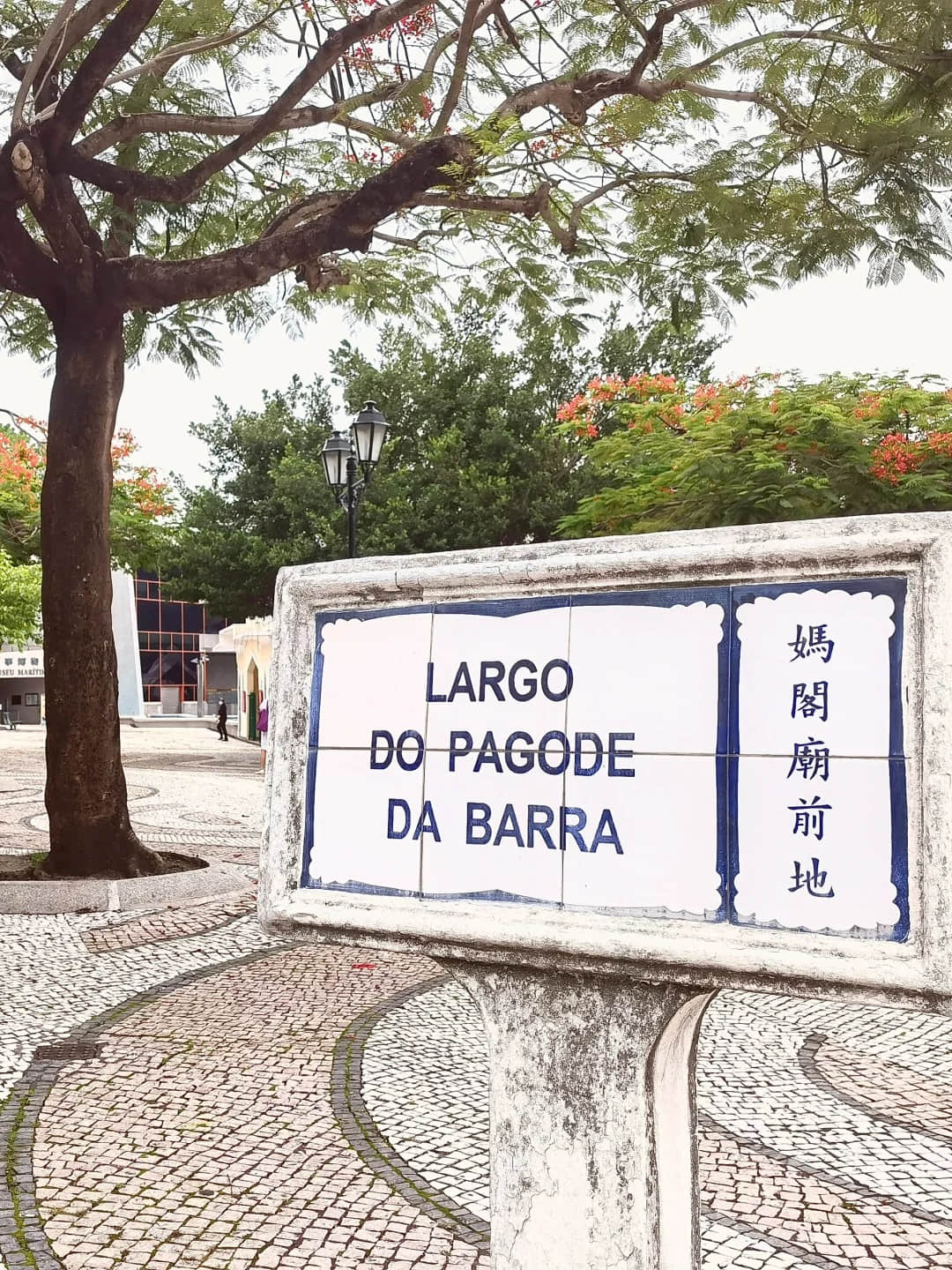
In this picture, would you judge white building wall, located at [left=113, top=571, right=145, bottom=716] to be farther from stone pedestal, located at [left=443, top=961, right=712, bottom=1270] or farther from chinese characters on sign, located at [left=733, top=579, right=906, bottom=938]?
chinese characters on sign, located at [left=733, top=579, right=906, bottom=938]

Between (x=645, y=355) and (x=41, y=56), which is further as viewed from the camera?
(x=645, y=355)

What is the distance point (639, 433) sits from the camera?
14.5 metres

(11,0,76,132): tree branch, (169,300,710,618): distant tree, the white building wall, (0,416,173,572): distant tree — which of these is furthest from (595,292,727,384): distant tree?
the white building wall

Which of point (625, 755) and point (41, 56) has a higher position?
point (41, 56)

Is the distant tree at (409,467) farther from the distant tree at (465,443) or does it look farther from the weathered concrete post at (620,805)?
the weathered concrete post at (620,805)

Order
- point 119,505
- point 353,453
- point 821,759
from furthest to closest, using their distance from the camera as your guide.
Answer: point 119,505 → point 353,453 → point 821,759

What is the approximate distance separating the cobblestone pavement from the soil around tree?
149 centimetres

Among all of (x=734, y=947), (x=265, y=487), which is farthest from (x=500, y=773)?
(x=265, y=487)

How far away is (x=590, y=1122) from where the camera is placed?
1744mm

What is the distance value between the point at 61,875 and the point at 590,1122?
748 cm

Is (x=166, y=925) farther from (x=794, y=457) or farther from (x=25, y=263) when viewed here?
(x=794, y=457)

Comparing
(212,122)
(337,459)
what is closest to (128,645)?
(337,459)

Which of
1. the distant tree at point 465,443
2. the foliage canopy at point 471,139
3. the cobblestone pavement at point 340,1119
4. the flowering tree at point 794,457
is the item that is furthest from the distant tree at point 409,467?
the cobblestone pavement at point 340,1119

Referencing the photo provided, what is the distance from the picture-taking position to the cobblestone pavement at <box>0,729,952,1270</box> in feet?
10.5
